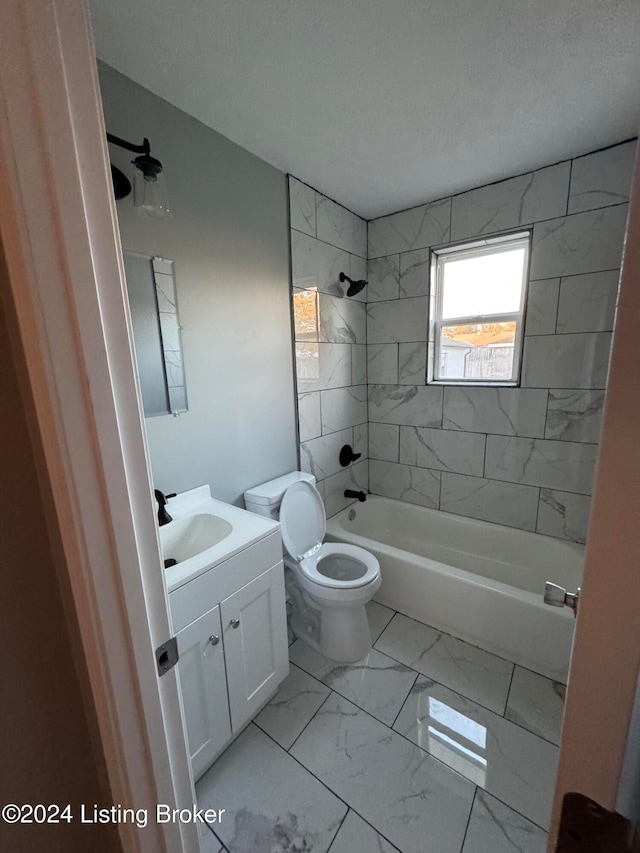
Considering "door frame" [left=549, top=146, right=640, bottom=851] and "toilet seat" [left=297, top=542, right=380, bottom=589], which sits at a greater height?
"door frame" [left=549, top=146, right=640, bottom=851]

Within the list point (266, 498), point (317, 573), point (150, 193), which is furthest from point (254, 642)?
point (150, 193)

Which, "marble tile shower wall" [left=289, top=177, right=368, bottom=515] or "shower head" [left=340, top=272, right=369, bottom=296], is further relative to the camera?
"shower head" [left=340, top=272, right=369, bottom=296]

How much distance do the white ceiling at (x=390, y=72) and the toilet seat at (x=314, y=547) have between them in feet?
5.58

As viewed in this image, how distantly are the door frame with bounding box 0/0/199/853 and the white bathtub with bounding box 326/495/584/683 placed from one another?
1571 millimetres

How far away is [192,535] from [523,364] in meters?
2.07

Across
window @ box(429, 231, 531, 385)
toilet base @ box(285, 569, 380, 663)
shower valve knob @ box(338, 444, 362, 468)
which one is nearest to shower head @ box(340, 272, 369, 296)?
window @ box(429, 231, 531, 385)

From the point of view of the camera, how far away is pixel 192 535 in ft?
4.83

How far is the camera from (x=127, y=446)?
58 cm

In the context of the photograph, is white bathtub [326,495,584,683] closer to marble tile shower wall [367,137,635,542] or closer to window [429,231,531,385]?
marble tile shower wall [367,137,635,542]

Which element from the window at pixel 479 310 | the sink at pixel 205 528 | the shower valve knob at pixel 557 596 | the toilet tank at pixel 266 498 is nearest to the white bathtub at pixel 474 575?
the toilet tank at pixel 266 498

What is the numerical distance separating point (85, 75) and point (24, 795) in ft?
3.76

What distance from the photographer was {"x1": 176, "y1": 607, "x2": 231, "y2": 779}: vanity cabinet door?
1.13 meters

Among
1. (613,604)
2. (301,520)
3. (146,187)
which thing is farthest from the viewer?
(301,520)

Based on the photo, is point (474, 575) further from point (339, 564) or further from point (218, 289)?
point (218, 289)
